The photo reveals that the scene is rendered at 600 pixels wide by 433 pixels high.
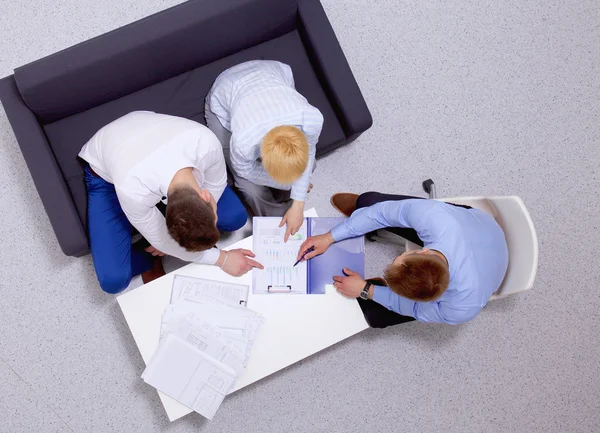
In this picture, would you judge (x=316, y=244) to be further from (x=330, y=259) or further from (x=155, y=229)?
(x=155, y=229)

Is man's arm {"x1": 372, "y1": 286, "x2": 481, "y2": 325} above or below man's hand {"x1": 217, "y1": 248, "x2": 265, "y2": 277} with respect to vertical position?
below

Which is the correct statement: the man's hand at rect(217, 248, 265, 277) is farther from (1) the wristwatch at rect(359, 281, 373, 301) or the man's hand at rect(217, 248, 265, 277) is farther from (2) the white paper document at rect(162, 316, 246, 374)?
(1) the wristwatch at rect(359, 281, 373, 301)

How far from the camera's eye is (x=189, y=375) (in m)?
1.87

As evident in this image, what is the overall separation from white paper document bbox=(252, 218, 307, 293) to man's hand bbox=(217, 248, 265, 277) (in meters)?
0.04

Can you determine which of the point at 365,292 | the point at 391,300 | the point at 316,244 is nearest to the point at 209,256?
the point at 316,244

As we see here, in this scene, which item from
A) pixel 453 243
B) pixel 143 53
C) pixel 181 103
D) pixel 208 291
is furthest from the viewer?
pixel 181 103

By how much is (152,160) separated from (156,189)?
0.11 metres

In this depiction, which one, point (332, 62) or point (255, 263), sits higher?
point (332, 62)

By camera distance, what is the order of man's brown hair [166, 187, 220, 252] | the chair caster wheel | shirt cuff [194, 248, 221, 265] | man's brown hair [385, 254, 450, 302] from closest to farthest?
man's brown hair [166, 187, 220, 252] < man's brown hair [385, 254, 450, 302] < shirt cuff [194, 248, 221, 265] < the chair caster wheel

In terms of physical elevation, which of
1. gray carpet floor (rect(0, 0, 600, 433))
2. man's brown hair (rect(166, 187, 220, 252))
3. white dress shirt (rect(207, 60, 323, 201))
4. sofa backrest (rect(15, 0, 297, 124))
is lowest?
gray carpet floor (rect(0, 0, 600, 433))

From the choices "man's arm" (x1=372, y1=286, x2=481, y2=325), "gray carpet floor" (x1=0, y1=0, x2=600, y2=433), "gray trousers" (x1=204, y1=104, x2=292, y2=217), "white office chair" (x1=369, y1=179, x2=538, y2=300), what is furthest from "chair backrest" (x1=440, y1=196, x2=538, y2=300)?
"gray trousers" (x1=204, y1=104, x2=292, y2=217)

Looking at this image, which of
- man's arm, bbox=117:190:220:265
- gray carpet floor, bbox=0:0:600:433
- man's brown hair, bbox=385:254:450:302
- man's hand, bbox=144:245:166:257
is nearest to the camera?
man's brown hair, bbox=385:254:450:302

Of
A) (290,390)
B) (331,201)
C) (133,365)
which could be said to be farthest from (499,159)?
(133,365)

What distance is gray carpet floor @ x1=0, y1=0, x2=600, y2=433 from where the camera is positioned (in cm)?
246
